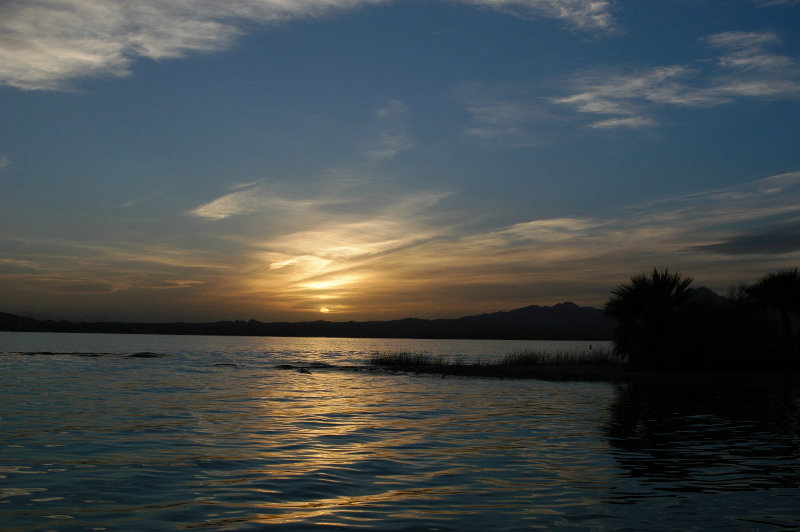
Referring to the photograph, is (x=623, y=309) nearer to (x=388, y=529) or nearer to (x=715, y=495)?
(x=715, y=495)

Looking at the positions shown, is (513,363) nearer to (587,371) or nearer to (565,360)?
(565,360)

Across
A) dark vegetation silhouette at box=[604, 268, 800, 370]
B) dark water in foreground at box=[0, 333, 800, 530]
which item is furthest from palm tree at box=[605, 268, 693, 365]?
dark water in foreground at box=[0, 333, 800, 530]

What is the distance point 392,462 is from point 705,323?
1502 inches

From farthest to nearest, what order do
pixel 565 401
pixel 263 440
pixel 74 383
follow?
pixel 74 383
pixel 565 401
pixel 263 440

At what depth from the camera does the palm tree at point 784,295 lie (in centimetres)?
4378

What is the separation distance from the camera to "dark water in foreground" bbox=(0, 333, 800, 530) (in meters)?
9.92

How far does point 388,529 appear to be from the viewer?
9109mm

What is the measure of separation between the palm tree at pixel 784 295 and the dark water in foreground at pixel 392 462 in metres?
17.4

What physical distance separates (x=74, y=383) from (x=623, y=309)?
3736 centimetres

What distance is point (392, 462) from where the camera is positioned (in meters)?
14.4

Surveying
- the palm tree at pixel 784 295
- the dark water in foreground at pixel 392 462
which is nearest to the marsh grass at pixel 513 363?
the palm tree at pixel 784 295

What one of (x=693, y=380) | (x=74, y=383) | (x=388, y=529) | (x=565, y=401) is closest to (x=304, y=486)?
(x=388, y=529)

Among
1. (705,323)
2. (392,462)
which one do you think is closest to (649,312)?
(705,323)

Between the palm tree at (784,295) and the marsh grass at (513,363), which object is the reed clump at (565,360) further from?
the palm tree at (784,295)
